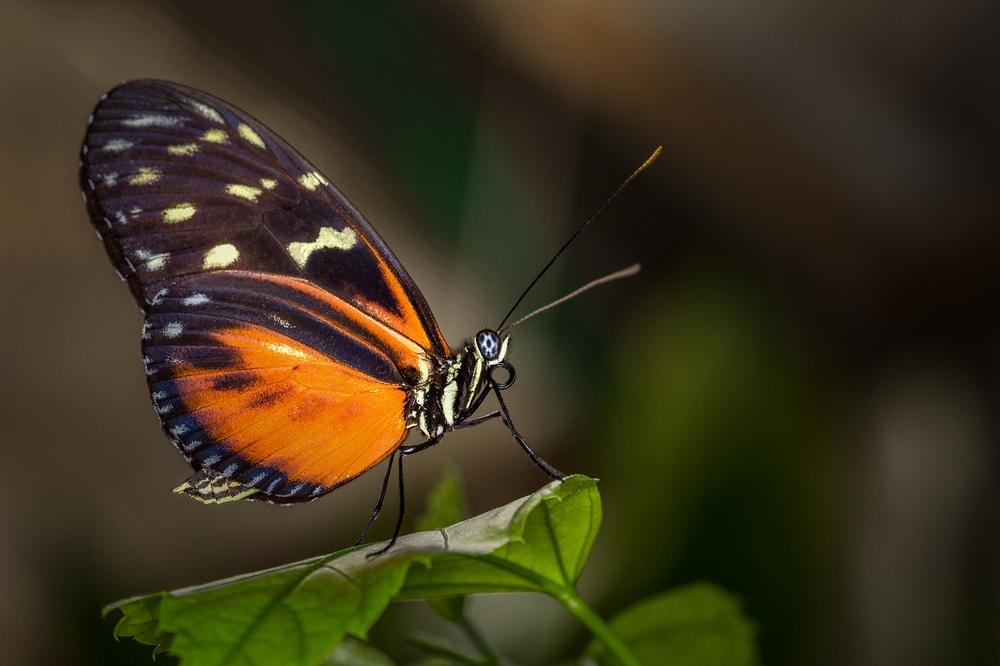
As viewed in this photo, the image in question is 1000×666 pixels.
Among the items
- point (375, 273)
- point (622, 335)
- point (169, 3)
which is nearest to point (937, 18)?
point (622, 335)

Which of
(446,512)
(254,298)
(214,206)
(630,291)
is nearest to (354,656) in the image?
(446,512)

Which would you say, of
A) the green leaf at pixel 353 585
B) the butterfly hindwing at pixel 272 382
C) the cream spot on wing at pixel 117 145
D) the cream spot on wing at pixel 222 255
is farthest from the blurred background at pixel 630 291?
the green leaf at pixel 353 585

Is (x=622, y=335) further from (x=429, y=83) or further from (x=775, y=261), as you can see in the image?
(x=429, y=83)

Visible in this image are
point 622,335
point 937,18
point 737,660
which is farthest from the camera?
point 622,335

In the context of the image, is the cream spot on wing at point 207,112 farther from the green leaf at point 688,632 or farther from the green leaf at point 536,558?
the green leaf at point 688,632

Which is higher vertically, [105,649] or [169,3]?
[169,3]
